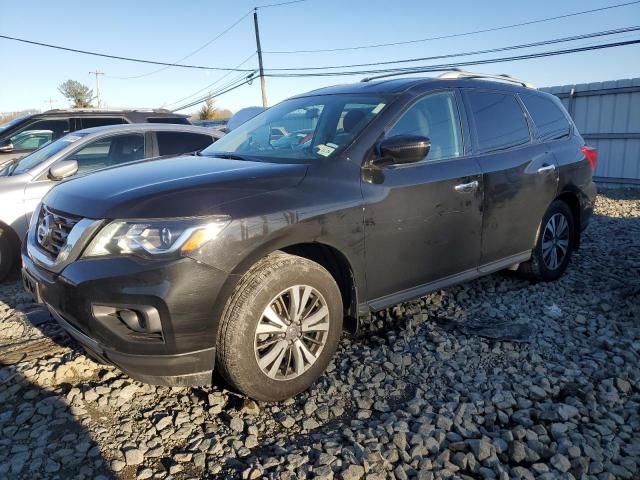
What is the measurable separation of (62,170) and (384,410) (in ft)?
13.3

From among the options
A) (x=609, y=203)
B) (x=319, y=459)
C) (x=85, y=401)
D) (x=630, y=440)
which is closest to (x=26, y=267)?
(x=85, y=401)

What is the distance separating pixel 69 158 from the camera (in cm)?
550

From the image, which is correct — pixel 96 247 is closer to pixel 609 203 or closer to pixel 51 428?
pixel 51 428

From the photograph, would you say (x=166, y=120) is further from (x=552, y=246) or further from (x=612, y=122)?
(x=612, y=122)

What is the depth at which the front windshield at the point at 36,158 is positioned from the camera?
5363 millimetres

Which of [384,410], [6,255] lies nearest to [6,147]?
[6,255]

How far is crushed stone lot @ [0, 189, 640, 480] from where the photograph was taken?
236 centimetres

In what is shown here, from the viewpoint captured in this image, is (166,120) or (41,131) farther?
(166,120)

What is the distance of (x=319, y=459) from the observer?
2.37 m

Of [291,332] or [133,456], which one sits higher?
[291,332]

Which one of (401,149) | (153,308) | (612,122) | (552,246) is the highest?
(401,149)

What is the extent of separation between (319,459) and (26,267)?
2.11 m

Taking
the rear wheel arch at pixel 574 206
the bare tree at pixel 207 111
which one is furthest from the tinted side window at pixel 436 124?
the bare tree at pixel 207 111

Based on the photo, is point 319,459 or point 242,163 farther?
point 242,163
